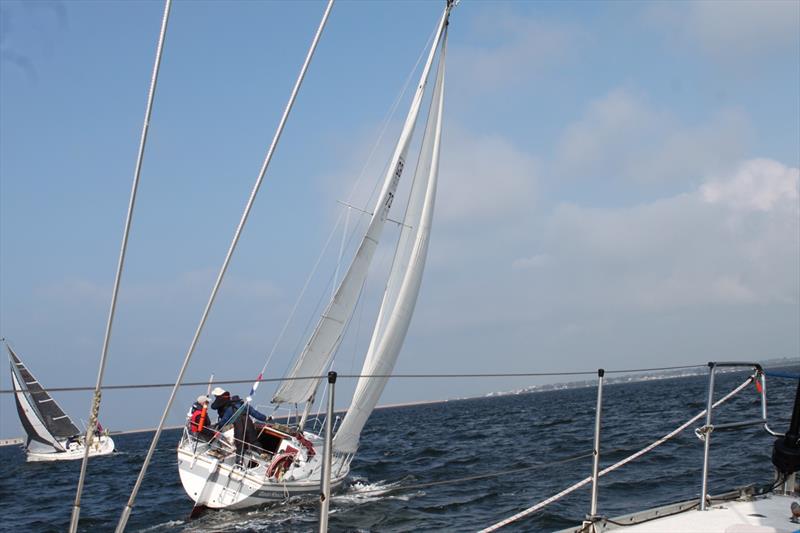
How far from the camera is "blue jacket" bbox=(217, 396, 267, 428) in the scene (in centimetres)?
1527

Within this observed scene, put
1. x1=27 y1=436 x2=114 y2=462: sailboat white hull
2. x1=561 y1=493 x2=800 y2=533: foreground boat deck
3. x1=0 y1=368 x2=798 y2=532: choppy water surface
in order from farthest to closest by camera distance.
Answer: x1=27 y1=436 x2=114 y2=462: sailboat white hull
x1=0 y1=368 x2=798 y2=532: choppy water surface
x1=561 y1=493 x2=800 y2=533: foreground boat deck

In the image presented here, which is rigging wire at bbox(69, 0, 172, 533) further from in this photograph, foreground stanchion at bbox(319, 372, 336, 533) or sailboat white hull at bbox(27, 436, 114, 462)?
sailboat white hull at bbox(27, 436, 114, 462)

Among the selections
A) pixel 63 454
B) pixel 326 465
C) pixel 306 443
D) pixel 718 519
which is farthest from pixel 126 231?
pixel 63 454

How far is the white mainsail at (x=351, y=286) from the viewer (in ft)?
55.5

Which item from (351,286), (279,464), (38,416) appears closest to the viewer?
(279,464)

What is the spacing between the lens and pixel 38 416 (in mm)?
45781

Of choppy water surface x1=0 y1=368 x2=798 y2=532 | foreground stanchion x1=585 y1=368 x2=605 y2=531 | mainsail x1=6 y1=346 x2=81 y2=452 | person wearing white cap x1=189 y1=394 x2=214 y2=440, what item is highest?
foreground stanchion x1=585 y1=368 x2=605 y2=531

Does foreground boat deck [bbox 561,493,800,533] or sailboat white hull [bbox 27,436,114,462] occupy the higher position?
foreground boat deck [bbox 561,493,800,533]

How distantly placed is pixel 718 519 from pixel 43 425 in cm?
5060

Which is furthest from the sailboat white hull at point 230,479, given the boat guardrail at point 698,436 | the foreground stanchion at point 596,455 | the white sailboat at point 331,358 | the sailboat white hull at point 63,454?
the sailboat white hull at point 63,454

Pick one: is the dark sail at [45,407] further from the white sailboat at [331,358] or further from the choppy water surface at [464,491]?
the white sailboat at [331,358]

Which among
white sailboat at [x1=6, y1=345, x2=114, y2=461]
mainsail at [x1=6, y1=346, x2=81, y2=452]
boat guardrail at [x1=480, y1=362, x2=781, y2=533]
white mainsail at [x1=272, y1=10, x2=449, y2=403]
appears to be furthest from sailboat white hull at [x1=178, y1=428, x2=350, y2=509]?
mainsail at [x1=6, y1=346, x2=81, y2=452]

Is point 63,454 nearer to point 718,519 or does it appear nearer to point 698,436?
point 698,436

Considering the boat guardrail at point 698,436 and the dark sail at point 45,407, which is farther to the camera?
the dark sail at point 45,407
